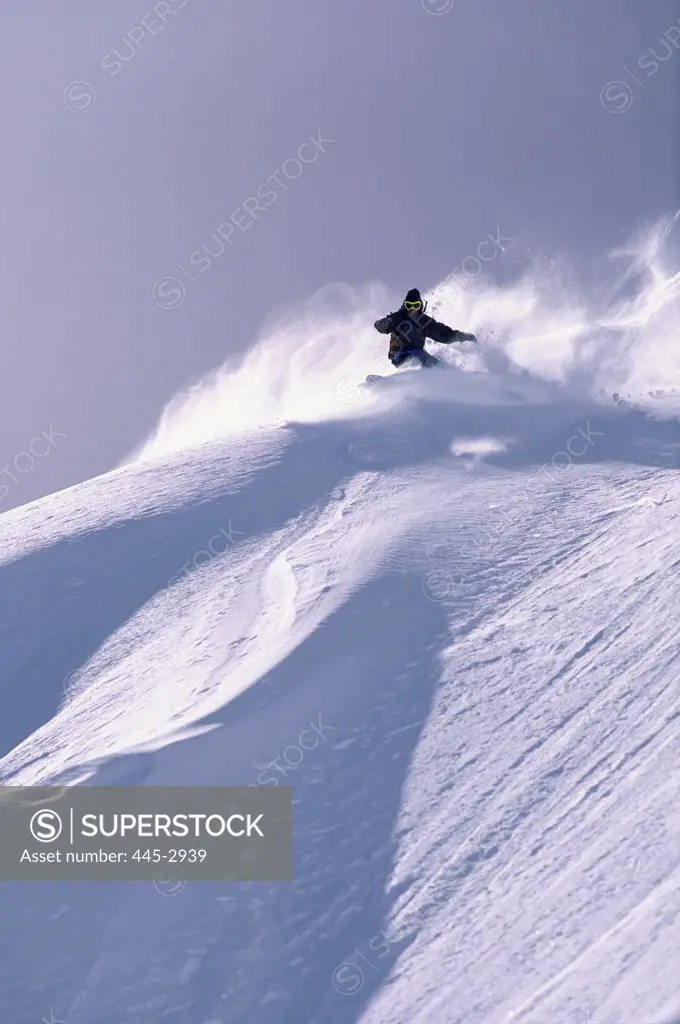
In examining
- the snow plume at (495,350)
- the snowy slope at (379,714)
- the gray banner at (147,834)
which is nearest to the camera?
the snowy slope at (379,714)

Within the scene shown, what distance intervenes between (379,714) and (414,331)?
32.7 feet

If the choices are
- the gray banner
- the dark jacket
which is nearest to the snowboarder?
the dark jacket

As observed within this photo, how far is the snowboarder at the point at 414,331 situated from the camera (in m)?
15.7

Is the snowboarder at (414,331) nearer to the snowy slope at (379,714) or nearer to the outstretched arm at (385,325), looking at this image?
the outstretched arm at (385,325)

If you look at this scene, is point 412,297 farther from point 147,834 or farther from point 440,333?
point 147,834

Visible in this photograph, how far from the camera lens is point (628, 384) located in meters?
13.7

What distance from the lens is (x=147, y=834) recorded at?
19.9 feet

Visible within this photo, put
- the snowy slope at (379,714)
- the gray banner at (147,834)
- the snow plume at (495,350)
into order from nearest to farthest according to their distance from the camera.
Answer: the snowy slope at (379,714), the gray banner at (147,834), the snow plume at (495,350)

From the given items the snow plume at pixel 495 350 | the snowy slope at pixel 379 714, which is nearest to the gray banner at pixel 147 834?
the snowy slope at pixel 379 714

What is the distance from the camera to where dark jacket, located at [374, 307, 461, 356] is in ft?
51.5

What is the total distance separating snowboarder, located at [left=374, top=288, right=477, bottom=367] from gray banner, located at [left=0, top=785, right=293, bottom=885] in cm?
1037

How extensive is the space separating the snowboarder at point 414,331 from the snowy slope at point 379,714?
3.83 m

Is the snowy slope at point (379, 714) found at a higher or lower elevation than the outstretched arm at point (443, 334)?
lower

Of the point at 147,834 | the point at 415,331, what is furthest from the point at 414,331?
the point at 147,834
